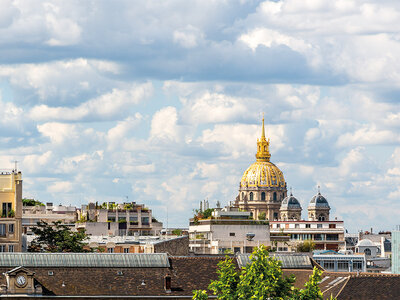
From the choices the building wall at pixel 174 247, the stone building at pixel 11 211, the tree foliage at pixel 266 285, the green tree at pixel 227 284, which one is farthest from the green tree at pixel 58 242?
the tree foliage at pixel 266 285

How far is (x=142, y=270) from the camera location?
126 meters

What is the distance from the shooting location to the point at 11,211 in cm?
17212

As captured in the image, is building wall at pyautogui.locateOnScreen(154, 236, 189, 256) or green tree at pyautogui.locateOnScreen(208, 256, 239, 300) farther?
building wall at pyautogui.locateOnScreen(154, 236, 189, 256)

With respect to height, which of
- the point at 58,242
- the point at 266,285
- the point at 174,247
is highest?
the point at 58,242

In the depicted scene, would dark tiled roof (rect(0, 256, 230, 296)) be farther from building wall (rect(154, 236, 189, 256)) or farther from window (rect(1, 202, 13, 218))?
window (rect(1, 202, 13, 218))

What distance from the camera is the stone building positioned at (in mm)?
169500

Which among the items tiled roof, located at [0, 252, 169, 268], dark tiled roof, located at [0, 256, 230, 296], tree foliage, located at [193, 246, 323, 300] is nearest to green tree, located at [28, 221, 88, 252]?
tiled roof, located at [0, 252, 169, 268]

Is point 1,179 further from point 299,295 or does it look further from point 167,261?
point 299,295

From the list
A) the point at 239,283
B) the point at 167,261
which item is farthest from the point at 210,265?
the point at 239,283

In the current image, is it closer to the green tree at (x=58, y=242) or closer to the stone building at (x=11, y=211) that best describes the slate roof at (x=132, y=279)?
the stone building at (x=11, y=211)

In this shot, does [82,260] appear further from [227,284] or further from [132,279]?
Result: [227,284]

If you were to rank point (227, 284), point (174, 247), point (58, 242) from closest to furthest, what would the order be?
point (227, 284)
point (174, 247)
point (58, 242)

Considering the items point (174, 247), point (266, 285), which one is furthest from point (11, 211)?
point (266, 285)

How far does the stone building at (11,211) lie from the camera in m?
170
